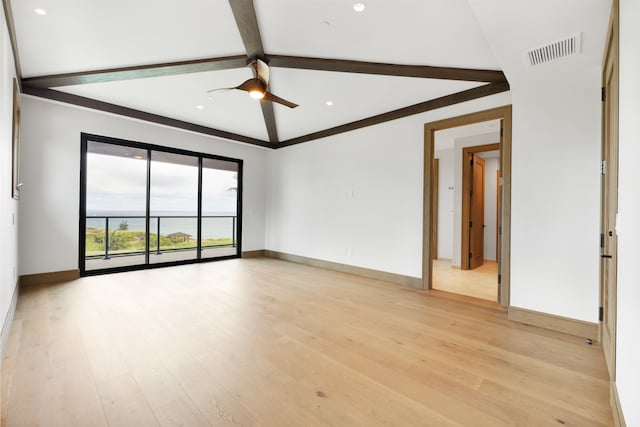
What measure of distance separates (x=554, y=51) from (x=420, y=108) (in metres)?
1.92

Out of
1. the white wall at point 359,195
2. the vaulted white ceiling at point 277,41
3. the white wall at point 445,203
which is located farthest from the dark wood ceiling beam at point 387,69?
the white wall at point 445,203

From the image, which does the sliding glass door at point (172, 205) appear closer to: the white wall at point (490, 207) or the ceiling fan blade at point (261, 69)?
the ceiling fan blade at point (261, 69)

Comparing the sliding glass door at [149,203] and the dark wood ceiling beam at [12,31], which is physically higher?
the dark wood ceiling beam at [12,31]

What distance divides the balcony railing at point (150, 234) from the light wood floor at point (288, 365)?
2541 millimetres

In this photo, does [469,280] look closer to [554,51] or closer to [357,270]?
[357,270]

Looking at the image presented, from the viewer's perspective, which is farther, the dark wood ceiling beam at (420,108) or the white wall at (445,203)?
the white wall at (445,203)

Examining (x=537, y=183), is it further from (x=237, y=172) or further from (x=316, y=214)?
(x=237, y=172)

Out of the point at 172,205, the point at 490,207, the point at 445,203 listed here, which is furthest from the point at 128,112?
the point at 490,207

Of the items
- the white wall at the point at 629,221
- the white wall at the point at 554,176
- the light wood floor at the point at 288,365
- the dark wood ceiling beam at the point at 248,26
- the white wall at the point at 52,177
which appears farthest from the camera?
the white wall at the point at 52,177

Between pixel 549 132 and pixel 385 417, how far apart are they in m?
2.96

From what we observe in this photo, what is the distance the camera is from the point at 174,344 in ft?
7.54

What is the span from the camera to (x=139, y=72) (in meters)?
3.58

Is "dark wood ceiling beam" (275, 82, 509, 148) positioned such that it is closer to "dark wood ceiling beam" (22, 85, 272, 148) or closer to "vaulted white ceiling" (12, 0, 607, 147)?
"vaulted white ceiling" (12, 0, 607, 147)

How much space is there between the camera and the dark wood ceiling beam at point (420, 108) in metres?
3.44
